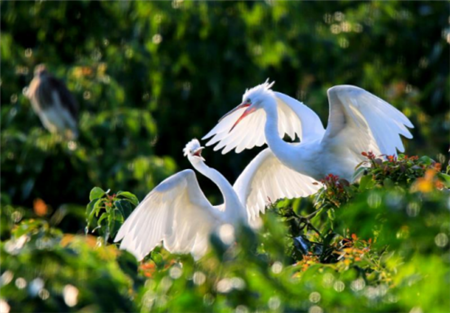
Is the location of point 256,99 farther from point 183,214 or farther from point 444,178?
point 444,178

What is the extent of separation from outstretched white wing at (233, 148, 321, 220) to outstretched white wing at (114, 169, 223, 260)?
17.8 inches

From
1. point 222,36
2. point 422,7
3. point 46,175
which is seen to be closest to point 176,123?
point 222,36

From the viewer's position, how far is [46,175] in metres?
10.4

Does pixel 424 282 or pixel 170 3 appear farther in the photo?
pixel 170 3

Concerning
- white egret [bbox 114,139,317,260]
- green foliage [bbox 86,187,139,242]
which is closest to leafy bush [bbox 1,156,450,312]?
green foliage [bbox 86,187,139,242]

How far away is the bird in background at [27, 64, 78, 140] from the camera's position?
9992 mm

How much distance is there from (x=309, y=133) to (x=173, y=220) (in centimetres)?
100

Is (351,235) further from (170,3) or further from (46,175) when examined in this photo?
(170,3)

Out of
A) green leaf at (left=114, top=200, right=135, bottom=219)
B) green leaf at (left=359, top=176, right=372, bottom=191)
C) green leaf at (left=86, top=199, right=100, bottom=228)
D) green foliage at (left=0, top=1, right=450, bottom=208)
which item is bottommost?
green foliage at (left=0, top=1, right=450, bottom=208)

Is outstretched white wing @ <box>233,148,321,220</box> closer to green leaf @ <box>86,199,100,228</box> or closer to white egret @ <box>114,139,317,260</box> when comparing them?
white egret @ <box>114,139,317,260</box>

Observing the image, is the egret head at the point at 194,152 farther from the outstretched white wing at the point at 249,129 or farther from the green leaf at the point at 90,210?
the green leaf at the point at 90,210

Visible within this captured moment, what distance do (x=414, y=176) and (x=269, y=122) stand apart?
1.65 m

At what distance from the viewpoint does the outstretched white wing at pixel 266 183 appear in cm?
656


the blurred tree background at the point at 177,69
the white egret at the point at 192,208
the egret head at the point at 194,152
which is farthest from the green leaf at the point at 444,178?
the blurred tree background at the point at 177,69
